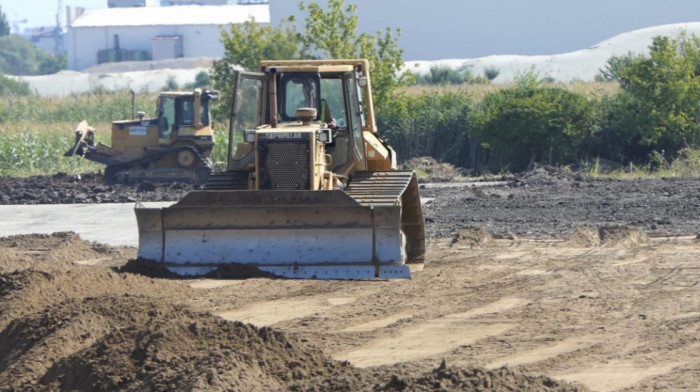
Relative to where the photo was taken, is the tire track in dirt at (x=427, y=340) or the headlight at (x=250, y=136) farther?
the headlight at (x=250, y=136)

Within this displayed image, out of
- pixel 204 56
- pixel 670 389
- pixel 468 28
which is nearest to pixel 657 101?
pixel 670 389

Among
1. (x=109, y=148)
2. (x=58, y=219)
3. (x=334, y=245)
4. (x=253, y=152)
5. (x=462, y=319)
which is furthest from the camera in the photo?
(x=109, y=148)

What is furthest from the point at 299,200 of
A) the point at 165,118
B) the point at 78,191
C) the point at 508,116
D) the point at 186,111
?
the point at 508,116

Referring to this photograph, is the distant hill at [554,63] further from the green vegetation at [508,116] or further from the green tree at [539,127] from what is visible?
the green tree at [539,127]

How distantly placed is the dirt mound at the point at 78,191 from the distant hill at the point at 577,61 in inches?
1210

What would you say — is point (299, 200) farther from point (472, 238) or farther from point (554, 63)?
point (554, 63)

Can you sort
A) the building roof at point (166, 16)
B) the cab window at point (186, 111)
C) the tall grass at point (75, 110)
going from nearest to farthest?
the cab window at point (186, 111) < the tall grass at point (75, 110) < the building roof at point (166, 16)

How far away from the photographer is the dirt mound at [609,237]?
51.6ft

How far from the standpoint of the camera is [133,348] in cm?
783


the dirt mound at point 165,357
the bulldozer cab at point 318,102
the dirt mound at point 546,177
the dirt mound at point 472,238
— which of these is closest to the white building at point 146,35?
the dirt mound at point 546,177

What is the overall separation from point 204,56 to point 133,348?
317 ft

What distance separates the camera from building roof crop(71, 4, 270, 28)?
102 meters

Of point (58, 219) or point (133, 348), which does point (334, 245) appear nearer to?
point (133, 348)

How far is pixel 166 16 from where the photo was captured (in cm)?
10488
